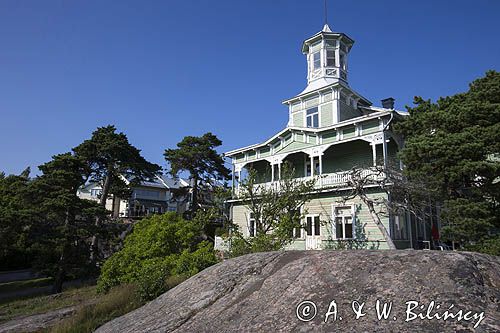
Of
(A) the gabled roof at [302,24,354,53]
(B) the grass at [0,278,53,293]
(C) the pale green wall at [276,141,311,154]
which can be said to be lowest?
(B) the grass at [0,278,53,293]

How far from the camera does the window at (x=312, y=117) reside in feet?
77.8

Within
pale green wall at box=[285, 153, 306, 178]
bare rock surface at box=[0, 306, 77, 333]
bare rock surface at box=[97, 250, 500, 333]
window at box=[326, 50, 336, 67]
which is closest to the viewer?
bare rock surface at box=[97, 250, 500, 333]

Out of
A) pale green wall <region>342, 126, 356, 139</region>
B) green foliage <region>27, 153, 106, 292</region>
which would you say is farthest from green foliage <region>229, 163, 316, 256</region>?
green foliage <region>27, 153, 106, 292</region>

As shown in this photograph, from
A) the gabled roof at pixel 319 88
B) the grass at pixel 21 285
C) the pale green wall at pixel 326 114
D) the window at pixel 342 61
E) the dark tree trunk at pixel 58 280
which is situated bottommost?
the grass at pixel 21 285

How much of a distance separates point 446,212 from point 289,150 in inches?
450

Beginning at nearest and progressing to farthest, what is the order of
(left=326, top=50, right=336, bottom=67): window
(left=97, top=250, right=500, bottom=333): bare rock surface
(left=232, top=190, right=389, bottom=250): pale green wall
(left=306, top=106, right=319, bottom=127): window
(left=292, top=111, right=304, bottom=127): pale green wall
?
(left=97, top=250, right=500, bottom=333): bare rock surface → (left=232, top=190, right=389, bottom=250): pale green wall → (left=306, top=106, right=319, bottom=127): window → (left=292, top=111, right=304, bottom=127): pale green wall → (left=326, top=50, right=336, bottom=67): window

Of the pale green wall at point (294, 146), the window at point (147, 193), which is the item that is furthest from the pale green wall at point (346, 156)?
the window at point (147, 193)

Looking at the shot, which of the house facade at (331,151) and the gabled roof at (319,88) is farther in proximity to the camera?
the gabled roof at (319,88)

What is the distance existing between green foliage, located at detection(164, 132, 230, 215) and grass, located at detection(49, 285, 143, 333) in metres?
22.4

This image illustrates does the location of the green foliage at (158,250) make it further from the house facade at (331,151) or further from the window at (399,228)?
the window at (399,228)

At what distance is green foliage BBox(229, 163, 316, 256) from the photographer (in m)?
14.3

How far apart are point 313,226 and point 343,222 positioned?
6.59ft

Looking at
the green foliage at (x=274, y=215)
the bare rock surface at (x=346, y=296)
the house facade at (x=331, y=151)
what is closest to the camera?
the bare rock surface at (x=346, y=296)

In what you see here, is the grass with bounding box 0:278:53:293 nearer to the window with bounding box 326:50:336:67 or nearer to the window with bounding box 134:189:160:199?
the window with bounding box 134:189:160:199
